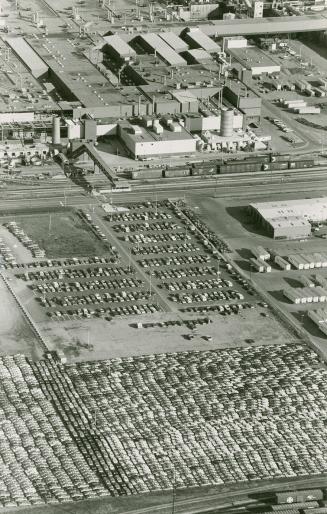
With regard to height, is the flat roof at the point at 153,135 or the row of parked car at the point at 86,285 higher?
the flat roof at the point at 153,135

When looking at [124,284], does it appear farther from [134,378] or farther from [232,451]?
[232,451]

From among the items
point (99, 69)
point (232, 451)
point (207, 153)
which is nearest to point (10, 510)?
point (232, 451)

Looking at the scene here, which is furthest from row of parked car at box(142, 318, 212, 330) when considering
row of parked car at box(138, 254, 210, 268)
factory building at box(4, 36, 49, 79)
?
factory building at box(4, 36, 49, 79)

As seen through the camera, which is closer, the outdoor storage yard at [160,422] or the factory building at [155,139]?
the outdoor storage yard at [160,422]

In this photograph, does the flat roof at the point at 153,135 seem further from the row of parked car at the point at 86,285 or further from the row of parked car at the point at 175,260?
the row of parked car at the point at 86,285

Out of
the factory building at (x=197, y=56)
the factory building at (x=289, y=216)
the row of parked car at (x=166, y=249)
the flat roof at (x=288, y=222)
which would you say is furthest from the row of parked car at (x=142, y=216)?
the factory building at (x=197, y=56)

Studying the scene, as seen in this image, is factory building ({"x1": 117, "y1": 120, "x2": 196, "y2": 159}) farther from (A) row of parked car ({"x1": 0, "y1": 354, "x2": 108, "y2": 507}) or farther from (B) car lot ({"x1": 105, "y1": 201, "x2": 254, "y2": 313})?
(A) row of parked car ({"x1": 0, "y1": 354, "x2": 108, "y2": 507})
